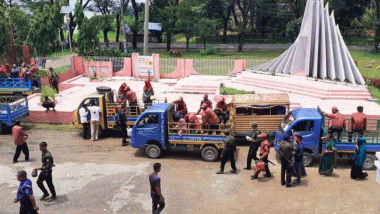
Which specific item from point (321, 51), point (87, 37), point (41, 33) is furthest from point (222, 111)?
point (41, 33)

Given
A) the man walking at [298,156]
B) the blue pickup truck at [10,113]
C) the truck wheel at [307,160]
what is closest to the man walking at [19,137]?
the blue pickup truck at [10,113]

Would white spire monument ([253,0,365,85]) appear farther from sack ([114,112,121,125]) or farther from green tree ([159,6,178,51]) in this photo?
green tree ([159,6,178,51])

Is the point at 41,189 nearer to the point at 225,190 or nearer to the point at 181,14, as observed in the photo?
the point at 225,190

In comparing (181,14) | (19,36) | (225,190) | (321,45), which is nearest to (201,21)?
(181,14)

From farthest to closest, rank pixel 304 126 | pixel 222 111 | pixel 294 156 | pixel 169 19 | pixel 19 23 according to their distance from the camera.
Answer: pixel 169 19, pixel 19 23, pixel 222 111, pixel 304 126, pixel 294 156

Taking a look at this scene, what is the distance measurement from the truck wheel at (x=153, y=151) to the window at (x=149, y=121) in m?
0.70

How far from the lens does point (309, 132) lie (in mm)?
12125

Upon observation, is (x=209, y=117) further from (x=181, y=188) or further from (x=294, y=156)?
(x=294, y=156)

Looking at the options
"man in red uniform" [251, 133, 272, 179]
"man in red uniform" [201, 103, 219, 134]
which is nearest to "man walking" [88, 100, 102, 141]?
"man in red uniform" [201, 103, 219, 134]

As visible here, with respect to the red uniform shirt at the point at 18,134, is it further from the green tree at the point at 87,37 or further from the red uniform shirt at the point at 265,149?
the green tree at the point at 87,37

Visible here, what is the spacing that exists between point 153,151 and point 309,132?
5022mm

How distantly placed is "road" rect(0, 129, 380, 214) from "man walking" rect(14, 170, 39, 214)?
1413mm

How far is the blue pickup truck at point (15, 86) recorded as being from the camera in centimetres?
1995

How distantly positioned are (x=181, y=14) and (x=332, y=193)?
39582 millimetres
